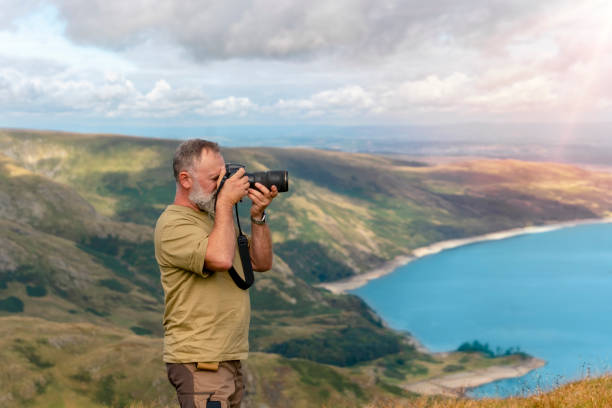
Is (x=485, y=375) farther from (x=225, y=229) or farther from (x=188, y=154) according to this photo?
(x=188, y=154)

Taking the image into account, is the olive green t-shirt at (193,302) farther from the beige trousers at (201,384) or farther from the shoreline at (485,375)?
the shoreline at (485,375)

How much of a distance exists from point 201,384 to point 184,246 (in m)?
1.55

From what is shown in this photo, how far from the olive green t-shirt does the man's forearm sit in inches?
32.1

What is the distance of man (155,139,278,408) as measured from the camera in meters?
5.51

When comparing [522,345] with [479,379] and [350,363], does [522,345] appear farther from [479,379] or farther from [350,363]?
[350,363]

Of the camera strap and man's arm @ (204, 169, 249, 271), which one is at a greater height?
man's arm @ (204, 169, 249, 271)

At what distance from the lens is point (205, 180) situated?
5.91m

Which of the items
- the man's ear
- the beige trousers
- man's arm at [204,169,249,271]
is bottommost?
the beige trousers

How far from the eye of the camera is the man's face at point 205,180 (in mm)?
5875

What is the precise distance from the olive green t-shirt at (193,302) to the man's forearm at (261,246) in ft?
2.67

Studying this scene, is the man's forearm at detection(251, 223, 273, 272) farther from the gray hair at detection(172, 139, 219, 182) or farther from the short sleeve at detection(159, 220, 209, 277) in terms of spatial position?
the gray hair at detection(172, 139, 219, 182)

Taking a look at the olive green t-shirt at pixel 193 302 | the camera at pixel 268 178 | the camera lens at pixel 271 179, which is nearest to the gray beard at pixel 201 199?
the olive green t-shirt at pixel 193 302

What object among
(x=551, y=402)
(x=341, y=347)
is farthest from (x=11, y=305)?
(x=551, y=402)

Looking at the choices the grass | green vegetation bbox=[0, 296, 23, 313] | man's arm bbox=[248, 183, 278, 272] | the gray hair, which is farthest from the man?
green vegetation bbox=[0, 296, 23, 313]
